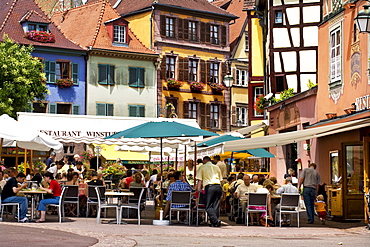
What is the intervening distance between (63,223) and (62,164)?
7959 mm

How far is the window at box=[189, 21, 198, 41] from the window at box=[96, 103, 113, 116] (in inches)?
323

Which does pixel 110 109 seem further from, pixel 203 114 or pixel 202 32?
pixel 202 32

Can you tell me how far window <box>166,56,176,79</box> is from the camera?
5269cm

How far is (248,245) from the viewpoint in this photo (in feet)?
44.0

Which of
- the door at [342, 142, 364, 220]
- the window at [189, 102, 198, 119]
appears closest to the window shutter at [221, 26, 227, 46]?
the window at [189, 102, 198, 119]

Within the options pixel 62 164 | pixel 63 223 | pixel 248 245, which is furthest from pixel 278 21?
pixel 248 245

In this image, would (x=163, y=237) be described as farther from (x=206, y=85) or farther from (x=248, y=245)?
(x=206, y=85)

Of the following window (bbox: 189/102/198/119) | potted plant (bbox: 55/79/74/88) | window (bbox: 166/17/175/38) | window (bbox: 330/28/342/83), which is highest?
window (bbox: 166/17/175/38)

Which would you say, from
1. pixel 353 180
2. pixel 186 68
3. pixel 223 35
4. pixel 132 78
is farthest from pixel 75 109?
pixel 353 180

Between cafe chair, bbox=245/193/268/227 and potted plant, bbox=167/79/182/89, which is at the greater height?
potted plant, bbox=167/79/182/89

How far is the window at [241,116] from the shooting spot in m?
56.2

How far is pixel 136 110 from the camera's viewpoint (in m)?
50.9

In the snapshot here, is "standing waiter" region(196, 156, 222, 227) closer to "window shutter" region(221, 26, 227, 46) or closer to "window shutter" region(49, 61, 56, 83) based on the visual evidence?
"window shutter" region(49, 61, 56, 83)

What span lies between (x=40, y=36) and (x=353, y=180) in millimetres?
29994
